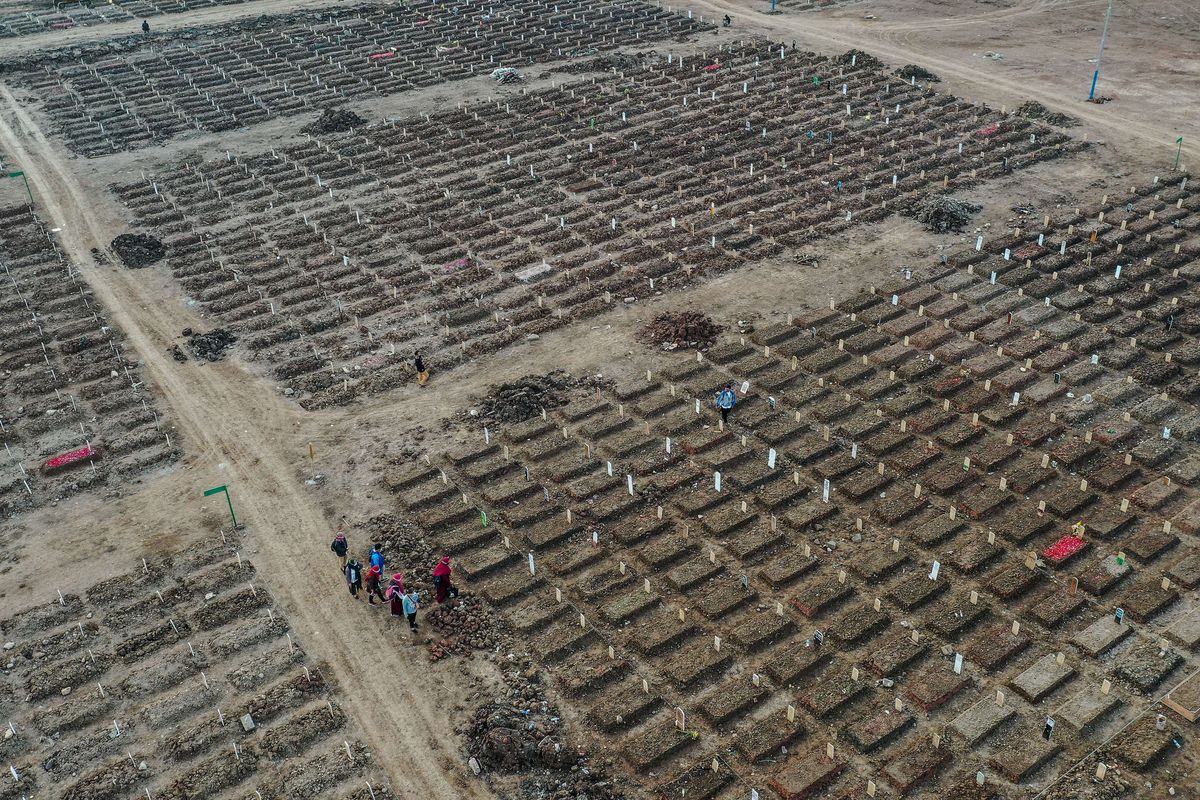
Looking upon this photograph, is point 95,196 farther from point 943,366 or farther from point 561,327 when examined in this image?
point 943,366

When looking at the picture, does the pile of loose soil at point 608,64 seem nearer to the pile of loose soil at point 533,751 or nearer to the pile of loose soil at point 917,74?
the pile of loose soil at point 917,74

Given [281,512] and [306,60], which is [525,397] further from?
[306,60]

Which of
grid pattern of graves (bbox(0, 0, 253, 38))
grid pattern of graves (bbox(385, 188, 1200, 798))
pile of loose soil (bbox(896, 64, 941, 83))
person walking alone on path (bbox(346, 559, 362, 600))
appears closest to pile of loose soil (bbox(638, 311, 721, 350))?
grid pattern of graves (bbox(385, 188, 1200, 798))

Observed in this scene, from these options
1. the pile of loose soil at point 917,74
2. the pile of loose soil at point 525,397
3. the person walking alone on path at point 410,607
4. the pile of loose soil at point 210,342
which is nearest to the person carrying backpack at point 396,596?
the person walking alone on path at point 410,607

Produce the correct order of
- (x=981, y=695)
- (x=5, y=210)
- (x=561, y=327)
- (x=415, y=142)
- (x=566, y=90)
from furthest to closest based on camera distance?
(x=566, y=90) → (x=415, y=142) → (x=5, y=210) → (x=561, y=327) → (x=981, y=695)

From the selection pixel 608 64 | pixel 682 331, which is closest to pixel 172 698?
pixel 682 331

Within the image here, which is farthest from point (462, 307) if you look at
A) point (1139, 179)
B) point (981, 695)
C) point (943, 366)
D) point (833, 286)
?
point (1139, 179)
